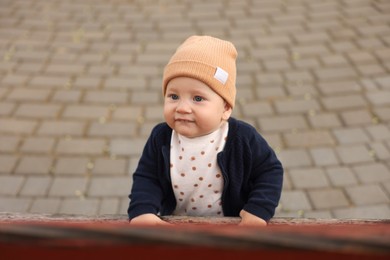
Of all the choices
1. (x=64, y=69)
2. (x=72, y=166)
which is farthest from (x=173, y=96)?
(x=64, y=69)

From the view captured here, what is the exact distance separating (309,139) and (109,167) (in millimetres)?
1546

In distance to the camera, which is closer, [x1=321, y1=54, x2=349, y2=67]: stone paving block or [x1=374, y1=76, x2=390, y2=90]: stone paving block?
[x1=374, y1=76, x2=390, y2=90]: stone paving block

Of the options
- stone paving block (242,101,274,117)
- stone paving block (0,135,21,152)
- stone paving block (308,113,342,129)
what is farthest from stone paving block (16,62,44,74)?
stone paving block (308,113,342,129)

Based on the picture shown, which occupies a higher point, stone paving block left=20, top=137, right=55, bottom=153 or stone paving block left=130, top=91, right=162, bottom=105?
stone paving block left=20, top=137, right=55, bottom=153

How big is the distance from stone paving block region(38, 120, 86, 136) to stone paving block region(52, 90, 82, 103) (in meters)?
0.33

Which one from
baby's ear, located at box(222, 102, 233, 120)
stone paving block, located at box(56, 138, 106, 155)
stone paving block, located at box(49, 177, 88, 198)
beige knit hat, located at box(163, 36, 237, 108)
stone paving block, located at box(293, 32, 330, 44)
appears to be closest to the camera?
beige knit hat, located at box(163, 36, 237, 108)

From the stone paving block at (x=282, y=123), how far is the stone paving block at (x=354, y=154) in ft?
1.28

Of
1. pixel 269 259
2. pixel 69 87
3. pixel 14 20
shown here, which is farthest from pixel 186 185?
pixel 14 20

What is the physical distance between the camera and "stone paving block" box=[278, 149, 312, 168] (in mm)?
3283

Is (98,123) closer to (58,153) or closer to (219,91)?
(58,153)

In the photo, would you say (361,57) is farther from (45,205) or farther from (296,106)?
(45,205)

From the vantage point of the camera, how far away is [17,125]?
12.0 ft

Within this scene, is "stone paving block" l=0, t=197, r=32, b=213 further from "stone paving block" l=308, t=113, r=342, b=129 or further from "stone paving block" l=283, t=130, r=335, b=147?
"stone paving block" l=308, t=113, r=342, b=129

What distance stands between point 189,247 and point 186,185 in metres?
1.02
